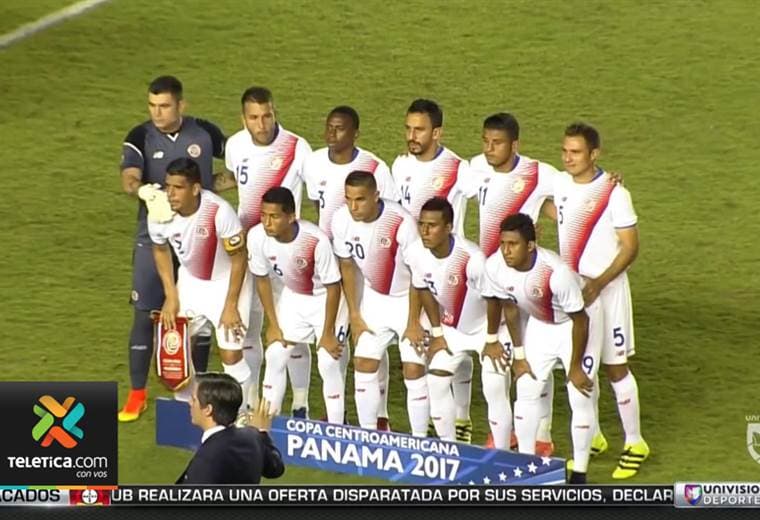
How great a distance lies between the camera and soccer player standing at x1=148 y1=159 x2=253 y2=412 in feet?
42.9

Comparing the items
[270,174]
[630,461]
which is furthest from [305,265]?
[630,461]

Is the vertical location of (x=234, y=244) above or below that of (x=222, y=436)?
above

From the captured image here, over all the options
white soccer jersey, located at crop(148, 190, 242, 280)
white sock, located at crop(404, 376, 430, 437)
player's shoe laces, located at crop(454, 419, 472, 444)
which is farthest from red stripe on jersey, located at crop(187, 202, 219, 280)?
player's shoe laces, located at crop(454, 419, 472, 444)

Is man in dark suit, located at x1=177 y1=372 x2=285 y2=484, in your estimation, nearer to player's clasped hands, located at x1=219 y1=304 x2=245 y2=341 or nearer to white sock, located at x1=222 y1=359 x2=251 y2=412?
player's clasped hands, located at x1=219 y1=304 x2=245 y2=341

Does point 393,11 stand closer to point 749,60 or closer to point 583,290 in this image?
point 749,60

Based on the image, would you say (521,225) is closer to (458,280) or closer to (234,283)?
(458,280)

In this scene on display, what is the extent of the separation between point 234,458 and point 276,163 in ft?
9.11

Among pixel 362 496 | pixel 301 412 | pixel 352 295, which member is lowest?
pixel 362 496

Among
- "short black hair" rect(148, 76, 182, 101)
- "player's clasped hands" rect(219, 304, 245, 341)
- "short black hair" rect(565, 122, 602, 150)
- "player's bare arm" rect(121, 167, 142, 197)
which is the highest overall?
"short black hair" rect(148, 76, 182, 101)

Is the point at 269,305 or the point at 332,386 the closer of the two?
the point at 269,305

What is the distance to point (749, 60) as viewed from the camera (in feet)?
63.4

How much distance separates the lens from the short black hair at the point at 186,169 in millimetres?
12969

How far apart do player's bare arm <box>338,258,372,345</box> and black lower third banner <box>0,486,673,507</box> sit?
902mm

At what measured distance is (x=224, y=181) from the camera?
1361cm
